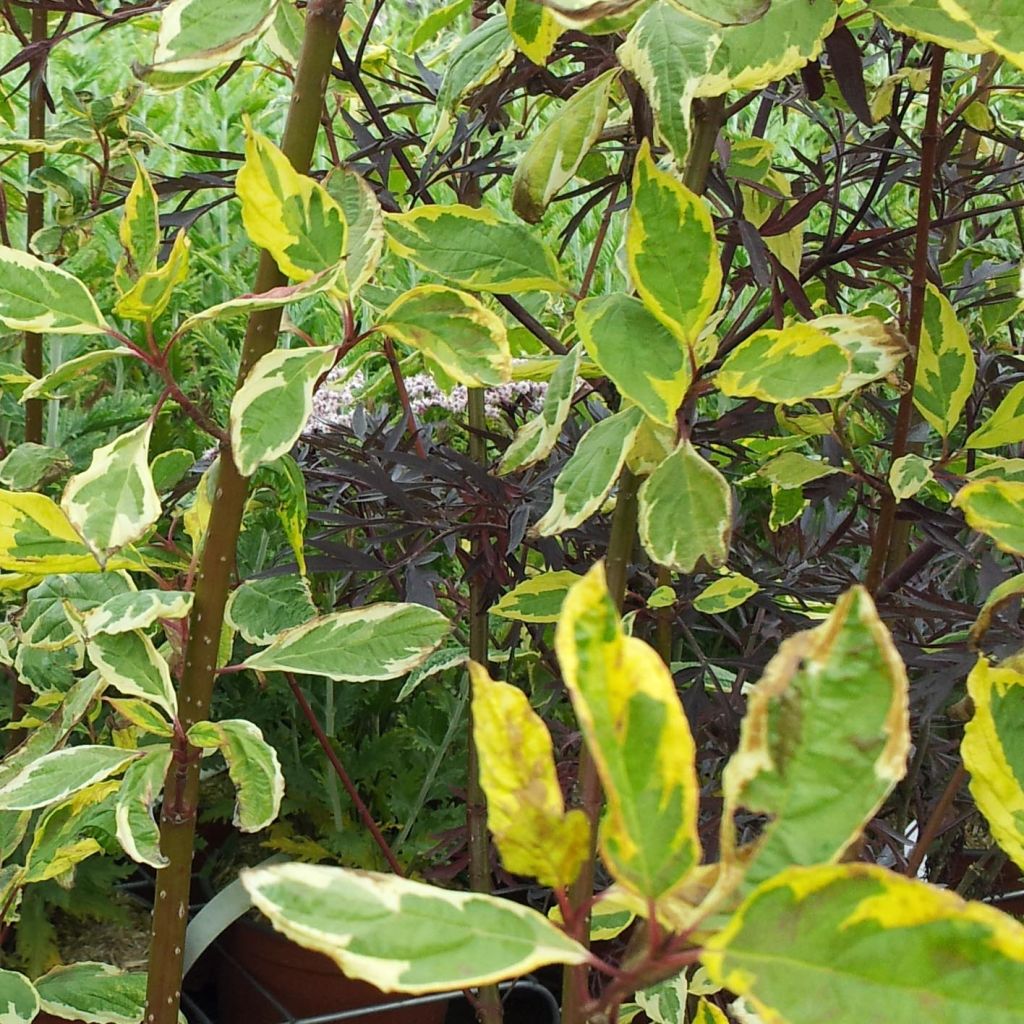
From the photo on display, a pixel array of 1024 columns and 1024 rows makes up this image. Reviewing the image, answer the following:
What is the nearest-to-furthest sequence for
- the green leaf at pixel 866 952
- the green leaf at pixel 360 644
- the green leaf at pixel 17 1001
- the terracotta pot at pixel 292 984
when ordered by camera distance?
1. the green leaf at pixel 866 952
2. the green leaf at pixel 360 644
3. the green leaf at pixel 17 1001
4. the terracotta pot at pixel 292 984

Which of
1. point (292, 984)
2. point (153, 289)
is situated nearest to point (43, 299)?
point (153, 289)

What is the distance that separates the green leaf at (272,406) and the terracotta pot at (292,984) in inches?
27.4

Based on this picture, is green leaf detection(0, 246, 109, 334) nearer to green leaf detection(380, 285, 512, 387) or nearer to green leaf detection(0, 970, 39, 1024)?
green leaf detection(380, 285, 512, 387)

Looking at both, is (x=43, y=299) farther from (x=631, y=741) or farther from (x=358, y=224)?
(x=631, y=741)

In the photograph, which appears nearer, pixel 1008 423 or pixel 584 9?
pixel 584 9

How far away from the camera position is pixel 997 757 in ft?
1.03

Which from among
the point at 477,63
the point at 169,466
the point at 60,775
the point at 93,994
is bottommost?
the point at 93,994

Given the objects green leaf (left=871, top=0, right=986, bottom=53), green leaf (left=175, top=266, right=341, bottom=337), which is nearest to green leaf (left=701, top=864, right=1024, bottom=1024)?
green leaf (left=175, top=266, right=341, bottom=337)

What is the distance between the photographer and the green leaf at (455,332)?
395mm

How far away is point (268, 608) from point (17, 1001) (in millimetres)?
287

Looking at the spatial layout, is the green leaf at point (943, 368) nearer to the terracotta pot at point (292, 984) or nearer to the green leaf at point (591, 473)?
the green leaf at point (591, 473)

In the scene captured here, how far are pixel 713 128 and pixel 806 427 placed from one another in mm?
187

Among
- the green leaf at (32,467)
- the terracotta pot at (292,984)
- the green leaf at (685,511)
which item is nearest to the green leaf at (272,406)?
the green leaf at (685,511)

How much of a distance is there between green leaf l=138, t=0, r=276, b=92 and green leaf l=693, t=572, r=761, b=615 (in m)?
0.35
